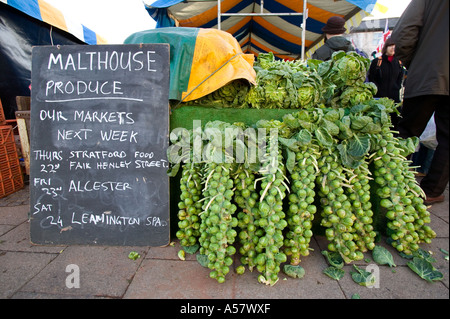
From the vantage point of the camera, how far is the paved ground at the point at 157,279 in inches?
63.9

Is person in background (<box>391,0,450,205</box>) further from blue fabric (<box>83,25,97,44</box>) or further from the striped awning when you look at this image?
blue fabric (<box>83,25,97,44</box>)

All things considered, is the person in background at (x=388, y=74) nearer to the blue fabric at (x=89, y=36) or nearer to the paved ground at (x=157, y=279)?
the paved ground at (x=157, y=279)

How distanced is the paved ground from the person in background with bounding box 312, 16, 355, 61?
2.44 metres

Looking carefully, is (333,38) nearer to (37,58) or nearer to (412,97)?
(412,97)

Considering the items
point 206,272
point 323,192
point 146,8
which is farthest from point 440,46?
point 146,8

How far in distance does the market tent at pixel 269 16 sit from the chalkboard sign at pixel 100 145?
11.0ft

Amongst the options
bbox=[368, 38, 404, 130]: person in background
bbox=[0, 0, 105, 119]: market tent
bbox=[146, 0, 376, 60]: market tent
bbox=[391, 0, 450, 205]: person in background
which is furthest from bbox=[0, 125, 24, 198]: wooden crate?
bbox=[368, 38, 404, 130]: person in background

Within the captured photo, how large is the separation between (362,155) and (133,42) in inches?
86.2

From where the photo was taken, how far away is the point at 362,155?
1.81 m

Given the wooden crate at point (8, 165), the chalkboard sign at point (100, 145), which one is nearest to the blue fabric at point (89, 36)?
the wooden crate at point (8, 165)

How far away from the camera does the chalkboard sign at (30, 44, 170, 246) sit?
6.88 feet

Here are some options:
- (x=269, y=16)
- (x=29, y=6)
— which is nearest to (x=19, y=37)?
(x=29, y=6)

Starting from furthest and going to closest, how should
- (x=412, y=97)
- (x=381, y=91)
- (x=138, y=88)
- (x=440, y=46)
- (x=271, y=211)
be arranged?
(x=381, y=91), (x=412, y=97), (x=138, y=88), (x=271, y=211), (x=440, y=46)

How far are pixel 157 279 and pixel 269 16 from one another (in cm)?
737
